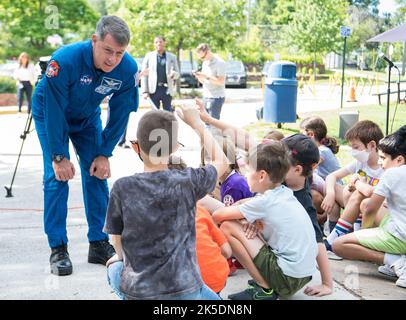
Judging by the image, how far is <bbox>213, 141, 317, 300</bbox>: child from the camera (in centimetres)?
330

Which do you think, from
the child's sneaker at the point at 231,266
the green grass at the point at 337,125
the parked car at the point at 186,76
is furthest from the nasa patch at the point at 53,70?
the parked car at the point at 186,76

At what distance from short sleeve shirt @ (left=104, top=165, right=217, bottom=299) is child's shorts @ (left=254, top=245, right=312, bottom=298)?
29.3 inches

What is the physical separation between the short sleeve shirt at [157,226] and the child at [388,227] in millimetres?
1636

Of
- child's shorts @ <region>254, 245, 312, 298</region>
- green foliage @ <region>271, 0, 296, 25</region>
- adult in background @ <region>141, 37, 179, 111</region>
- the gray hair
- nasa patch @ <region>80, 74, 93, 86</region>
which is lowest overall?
child's shorts @ <region>254, 245, 312, 298</region>

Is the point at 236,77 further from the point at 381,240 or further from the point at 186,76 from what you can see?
the point at 381,240

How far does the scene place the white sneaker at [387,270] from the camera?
156 inches

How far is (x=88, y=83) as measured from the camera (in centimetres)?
390

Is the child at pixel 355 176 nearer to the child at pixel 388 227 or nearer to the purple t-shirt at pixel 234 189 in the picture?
the child at pixel 388 227

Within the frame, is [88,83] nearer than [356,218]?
Yes

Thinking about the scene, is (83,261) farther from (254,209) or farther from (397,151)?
(397,151)

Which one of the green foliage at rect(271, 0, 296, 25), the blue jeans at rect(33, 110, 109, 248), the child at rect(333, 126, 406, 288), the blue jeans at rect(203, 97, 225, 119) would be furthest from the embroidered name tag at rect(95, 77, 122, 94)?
the green foliage at rect(271, 0, 296, 25)

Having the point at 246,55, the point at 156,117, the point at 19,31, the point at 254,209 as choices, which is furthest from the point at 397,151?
the point at 246,55

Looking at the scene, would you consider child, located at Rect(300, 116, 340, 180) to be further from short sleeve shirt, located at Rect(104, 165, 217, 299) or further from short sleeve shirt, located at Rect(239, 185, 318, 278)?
short sleeve shirt, located at Rect(104, 165, 217, 299)
